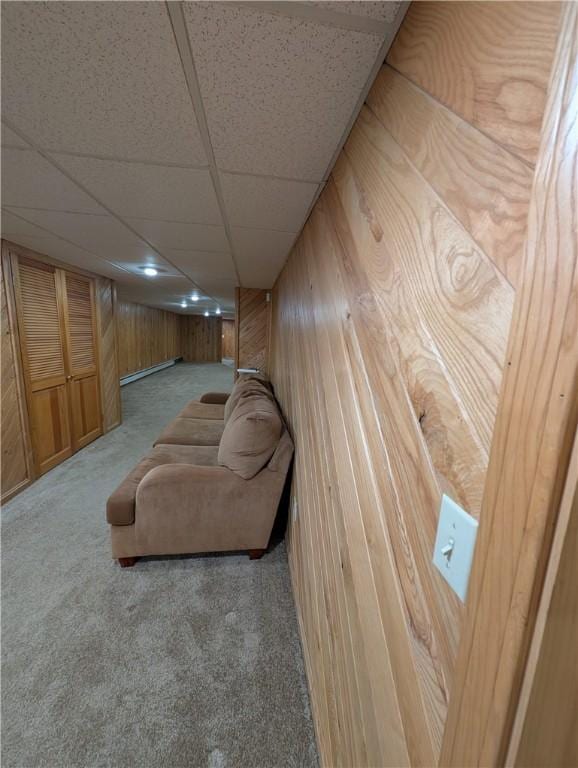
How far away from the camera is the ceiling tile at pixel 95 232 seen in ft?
5.91

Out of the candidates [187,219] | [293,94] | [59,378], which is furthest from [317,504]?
[59,378]

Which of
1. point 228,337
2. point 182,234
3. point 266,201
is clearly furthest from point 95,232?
point 228,337

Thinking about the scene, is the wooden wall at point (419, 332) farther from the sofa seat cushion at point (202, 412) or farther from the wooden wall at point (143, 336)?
the wooden wall at point (143, 336)

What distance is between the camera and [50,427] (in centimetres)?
298

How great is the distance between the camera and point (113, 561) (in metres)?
1.90

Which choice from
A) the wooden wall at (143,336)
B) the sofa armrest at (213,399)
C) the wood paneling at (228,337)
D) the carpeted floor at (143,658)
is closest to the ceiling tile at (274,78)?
the carpeted floor at (143,658)

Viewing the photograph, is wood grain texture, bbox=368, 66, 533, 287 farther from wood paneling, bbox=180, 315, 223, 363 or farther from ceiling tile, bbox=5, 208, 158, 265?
wood paneling, bbox=180, 315, 223, 363

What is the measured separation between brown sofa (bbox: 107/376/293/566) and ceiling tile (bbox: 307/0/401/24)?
162cm

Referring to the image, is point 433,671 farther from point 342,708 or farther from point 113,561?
point 113,561

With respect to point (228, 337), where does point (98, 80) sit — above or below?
above

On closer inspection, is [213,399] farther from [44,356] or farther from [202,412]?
[44,356]

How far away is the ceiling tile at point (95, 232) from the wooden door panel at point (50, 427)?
1.51 m

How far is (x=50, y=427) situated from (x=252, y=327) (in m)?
2.88

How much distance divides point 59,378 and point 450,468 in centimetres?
377
